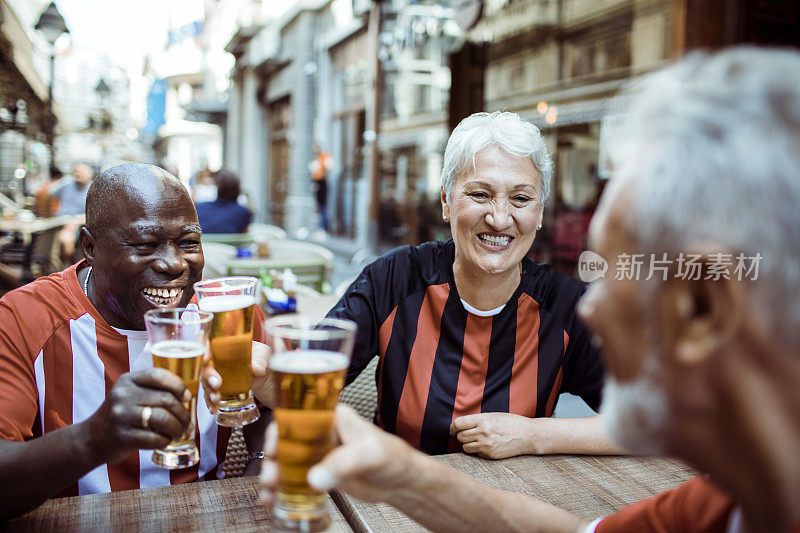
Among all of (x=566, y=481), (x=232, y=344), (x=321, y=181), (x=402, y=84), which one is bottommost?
(x=566, y=481)

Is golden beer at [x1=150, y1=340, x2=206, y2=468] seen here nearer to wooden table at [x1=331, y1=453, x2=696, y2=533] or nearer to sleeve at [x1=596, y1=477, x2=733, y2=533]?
wooden table at [x1=331, y1=453, x2=696, y2=533]

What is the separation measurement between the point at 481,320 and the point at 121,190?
113cm

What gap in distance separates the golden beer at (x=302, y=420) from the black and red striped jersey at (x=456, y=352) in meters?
1.07

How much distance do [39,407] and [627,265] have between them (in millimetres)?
1429

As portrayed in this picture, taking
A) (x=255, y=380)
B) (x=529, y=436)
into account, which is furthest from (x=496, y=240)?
(x=255, y=380)

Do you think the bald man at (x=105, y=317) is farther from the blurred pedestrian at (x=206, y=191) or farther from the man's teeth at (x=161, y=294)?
the blurred pedestrian at (x=206, y=191)

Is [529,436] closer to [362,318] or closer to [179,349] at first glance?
[362,318]

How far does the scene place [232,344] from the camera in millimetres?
1255

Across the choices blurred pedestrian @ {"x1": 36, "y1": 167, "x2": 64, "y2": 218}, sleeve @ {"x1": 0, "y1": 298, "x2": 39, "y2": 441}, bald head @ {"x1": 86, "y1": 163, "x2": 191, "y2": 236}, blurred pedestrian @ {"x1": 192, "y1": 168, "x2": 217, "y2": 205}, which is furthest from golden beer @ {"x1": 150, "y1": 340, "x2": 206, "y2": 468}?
blurred pedestrian @ {"x1": 192, "y1": 168, "x2": 217, "y2": 205}

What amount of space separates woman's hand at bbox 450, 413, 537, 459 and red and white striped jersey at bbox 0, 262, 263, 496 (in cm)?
71

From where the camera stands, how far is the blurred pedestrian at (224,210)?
6.11m

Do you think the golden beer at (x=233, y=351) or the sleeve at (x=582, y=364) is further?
the sleeve at (x=582, y=364)

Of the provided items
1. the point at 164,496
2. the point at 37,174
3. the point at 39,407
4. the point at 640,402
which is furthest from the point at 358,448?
the point at 37,174

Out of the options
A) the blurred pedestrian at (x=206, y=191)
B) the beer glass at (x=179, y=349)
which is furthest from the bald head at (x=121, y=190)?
the blurred pedestrian at (x=206, y=191)
